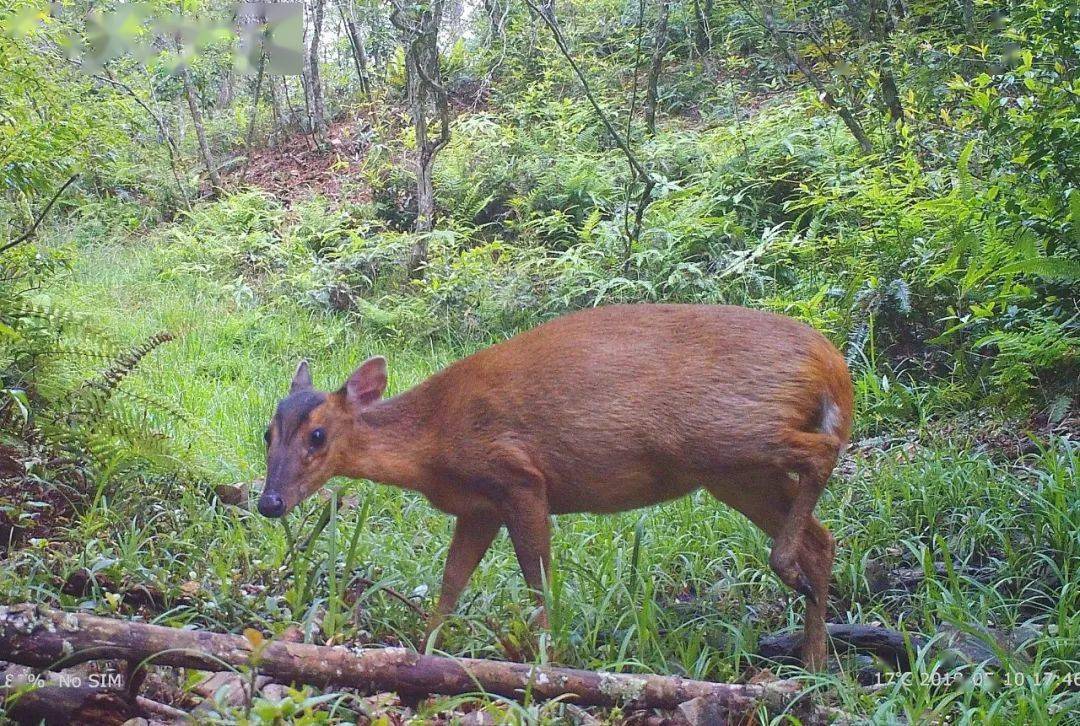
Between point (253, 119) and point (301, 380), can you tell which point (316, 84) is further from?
point (301, 380)

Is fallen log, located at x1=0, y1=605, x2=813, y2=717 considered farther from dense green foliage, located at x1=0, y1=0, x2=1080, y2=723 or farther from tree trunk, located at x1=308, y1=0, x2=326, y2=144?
tree trunk, located at x1=308, y1=0, x2=326, y2=144

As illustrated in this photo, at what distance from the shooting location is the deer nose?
13.7 feet

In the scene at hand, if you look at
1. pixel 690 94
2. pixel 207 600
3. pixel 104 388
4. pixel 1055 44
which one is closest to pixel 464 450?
pixel 207 600

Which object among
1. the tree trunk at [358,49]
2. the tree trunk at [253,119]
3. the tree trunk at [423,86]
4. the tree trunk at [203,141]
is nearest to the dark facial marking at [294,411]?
the tree trunk at [423,86]

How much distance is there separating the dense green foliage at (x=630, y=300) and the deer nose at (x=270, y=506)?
0.27 metres

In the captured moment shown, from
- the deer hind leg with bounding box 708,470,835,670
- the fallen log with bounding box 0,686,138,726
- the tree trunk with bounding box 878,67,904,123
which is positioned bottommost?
the deer hind leg with bounding box 708,470,835,670

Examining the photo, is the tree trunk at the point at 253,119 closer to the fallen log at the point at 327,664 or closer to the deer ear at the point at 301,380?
the deer ear at the point at 301,380

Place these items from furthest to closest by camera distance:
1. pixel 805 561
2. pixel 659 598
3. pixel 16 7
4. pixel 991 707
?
pixel 16 7, pixel 659 598, pixel 805 561, pixel 991 707

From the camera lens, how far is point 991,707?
321 cm

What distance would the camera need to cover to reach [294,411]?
14.7 feet

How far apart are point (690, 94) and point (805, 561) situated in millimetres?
11354

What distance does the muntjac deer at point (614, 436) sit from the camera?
13.6ft

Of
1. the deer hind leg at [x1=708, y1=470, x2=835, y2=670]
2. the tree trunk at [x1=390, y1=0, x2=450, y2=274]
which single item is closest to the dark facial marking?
the deer hind leg at [x1=708, y1=470, x2=835, y2=670]

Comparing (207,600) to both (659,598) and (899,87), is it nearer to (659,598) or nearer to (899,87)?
(659,598)
